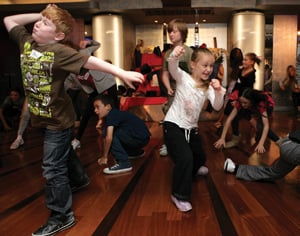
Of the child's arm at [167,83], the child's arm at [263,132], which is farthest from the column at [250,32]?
the child's arm at [167,83]

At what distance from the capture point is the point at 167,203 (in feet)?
6.48

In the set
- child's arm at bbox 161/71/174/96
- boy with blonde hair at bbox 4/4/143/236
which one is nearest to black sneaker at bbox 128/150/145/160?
child's arm at bbox 161/71/174/96

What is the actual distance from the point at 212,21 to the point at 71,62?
24.3 feet

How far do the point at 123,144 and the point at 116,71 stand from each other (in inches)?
55.0

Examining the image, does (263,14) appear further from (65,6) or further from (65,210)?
(65,210)

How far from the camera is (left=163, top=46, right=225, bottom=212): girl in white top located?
6.20ft

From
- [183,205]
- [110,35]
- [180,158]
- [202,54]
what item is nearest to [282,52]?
[110,35]

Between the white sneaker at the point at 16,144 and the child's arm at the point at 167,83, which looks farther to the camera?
the white sneaker at the point at 16,144

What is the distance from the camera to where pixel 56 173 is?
1689mm

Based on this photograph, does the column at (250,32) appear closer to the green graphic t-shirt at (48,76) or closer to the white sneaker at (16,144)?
the white sneaker at (16,144)

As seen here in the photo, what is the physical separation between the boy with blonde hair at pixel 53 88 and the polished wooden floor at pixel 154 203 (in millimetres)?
139

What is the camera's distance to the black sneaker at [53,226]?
1568mm

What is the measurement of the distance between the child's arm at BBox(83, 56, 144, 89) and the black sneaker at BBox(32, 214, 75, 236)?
73 cm

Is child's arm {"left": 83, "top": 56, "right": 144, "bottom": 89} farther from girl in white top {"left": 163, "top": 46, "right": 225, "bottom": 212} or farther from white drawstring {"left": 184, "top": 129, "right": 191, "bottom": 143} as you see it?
white drawstring {"left": 184, "top": 129, "right": 191, "bottom": 143}
